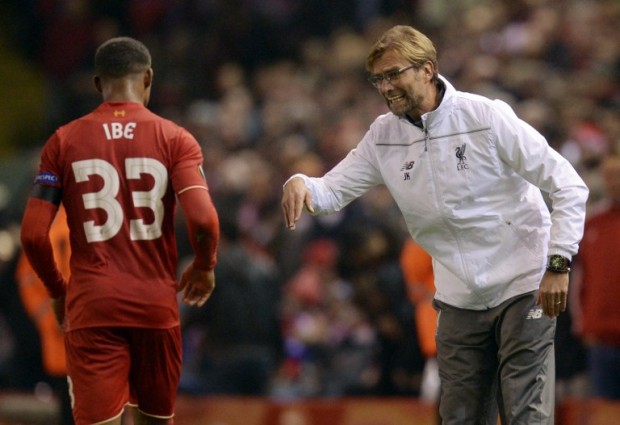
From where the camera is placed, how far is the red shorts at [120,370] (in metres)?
6.17

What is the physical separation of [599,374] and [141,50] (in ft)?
16.2

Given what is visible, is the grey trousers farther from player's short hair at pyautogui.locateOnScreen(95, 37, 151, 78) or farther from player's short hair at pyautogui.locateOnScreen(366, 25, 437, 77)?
player's short hair at pyautogui.locateOnScreen(95, 37, 151, 78)

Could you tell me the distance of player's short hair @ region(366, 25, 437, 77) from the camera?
615 cm

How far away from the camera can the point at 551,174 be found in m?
5.98

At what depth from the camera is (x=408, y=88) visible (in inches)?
243

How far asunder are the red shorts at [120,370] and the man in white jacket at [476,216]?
0.87 metres

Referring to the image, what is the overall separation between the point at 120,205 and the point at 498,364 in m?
1.90

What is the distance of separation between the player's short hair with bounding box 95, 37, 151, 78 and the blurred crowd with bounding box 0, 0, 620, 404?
443 cm

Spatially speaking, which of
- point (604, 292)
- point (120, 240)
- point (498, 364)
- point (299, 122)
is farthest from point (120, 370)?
point (299, 122)

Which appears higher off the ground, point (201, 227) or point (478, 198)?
point (478, 198)

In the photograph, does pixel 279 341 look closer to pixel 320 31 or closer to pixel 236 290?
pixel 236 290

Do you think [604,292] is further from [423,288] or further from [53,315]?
[53,315]

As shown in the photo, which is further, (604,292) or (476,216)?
(604,292)

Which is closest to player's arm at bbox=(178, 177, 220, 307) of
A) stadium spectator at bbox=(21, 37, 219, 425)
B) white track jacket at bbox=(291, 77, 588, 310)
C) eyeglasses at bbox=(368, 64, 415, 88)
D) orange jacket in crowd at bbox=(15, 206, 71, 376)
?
stadium spectator at bbox=(21, 37, 219, 425)
